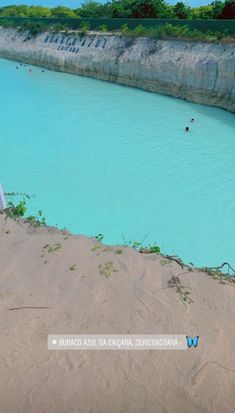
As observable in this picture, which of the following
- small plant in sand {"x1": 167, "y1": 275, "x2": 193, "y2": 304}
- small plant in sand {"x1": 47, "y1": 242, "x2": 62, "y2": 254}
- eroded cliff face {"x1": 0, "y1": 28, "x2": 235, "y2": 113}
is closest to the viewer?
small plant in sand {"x1": 167, "y1": 275, "x2": 193, "y2": 304}

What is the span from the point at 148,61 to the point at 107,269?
2297 cm

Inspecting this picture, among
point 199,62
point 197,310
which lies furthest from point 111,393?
point 199,62

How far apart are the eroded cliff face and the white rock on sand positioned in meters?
17.0

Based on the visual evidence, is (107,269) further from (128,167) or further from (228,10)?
Result: (228,10)

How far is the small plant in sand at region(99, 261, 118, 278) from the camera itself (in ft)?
21.2

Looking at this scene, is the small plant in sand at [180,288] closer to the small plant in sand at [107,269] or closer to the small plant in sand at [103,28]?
the small plant in sand at [107,269]

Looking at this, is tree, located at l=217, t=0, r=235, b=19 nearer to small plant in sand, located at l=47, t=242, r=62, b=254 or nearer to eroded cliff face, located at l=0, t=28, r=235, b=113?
eroded cliff face, located at l=0, t=28, r=235, b=113

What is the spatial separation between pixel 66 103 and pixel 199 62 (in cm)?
874

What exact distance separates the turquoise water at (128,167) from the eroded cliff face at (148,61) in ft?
4.88

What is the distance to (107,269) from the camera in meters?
6.57

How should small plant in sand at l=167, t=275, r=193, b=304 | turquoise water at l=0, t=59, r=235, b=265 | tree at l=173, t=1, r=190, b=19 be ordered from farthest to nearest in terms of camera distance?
tree at l=173, t=1, r=190, b=19
turquoise water at l=0, t=59, r=235, b=265
small plant in sand at l=167, t=275, r=193, b=304

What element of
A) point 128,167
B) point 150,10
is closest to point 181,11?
point 150,10

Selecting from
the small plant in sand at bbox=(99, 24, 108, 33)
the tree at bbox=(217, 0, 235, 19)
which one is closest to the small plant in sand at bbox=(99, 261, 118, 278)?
the tree at bbox=(217, 0, 235, 19)

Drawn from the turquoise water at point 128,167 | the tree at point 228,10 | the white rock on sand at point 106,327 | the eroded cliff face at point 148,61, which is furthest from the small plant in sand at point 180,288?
the tree at point 228,10
